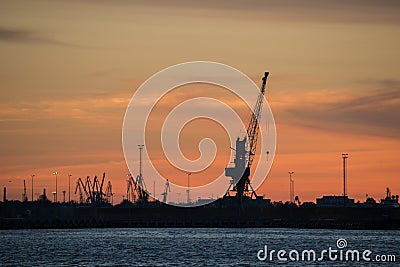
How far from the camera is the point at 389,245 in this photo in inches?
5901

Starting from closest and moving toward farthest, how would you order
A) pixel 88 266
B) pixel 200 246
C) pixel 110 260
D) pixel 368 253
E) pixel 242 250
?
pixel 88 266 < pixel 110 260 < pixel 368 253 < pixel 242 250 < pixel 200 246

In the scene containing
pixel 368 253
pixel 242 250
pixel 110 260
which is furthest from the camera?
pixel 242 250

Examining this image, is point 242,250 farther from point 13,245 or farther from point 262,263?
point 13,245

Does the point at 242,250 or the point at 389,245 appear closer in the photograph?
the point at 242,250

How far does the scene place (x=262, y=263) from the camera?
4281 inches

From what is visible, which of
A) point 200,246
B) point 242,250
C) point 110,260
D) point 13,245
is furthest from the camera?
point 13,245

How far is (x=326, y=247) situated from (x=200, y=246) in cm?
1829

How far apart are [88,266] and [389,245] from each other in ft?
195

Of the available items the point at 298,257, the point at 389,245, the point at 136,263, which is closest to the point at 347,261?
the point at 298,257

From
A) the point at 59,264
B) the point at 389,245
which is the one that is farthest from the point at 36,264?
the point at 389,245

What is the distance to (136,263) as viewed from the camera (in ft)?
358

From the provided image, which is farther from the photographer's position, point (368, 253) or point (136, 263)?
point (368, 253)

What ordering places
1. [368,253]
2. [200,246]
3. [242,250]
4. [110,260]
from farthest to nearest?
[200,246] → [242,250] → [368,253] → [110,260]

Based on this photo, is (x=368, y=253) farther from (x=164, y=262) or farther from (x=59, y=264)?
(x=59, y=264)
